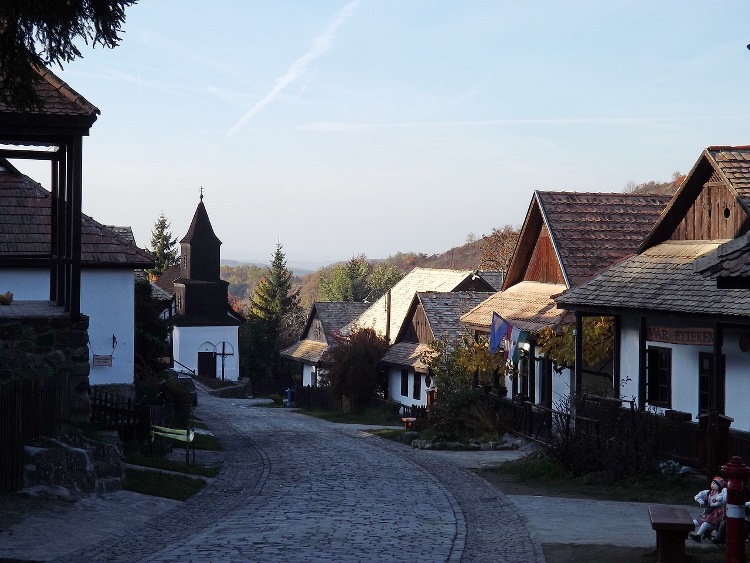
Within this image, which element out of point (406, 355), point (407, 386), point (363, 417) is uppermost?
point (406, 355)

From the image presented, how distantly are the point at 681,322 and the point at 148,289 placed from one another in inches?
650

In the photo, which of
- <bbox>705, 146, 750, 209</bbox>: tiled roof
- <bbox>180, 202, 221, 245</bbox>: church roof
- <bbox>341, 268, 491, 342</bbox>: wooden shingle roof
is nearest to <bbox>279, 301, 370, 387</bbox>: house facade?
<bbox>341, 268, 491, 342</bbox>: wooden shingle roof

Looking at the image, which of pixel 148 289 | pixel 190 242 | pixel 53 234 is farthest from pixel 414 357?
pixel 190 242

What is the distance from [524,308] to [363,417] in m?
16.1

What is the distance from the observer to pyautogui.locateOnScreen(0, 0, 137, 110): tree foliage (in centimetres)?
1119

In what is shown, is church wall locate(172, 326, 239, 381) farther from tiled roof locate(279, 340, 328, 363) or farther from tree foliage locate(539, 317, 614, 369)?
tree foliage locate(539, 317, 614, 369)

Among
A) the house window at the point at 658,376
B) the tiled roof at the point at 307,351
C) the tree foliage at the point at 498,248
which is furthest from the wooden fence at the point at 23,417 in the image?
the tree foliage at the point at 498,248

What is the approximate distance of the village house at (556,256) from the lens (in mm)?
28234

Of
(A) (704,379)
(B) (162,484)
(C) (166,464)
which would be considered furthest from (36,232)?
(A) (704,379)

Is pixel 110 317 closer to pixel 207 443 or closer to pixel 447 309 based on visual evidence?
pixel 207 443

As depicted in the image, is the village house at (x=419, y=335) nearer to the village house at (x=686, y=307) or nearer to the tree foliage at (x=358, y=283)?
the village house at (x=686, y=307)

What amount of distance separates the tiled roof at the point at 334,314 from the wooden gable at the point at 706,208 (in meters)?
38.8

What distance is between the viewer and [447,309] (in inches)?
1820

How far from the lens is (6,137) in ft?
53.7
